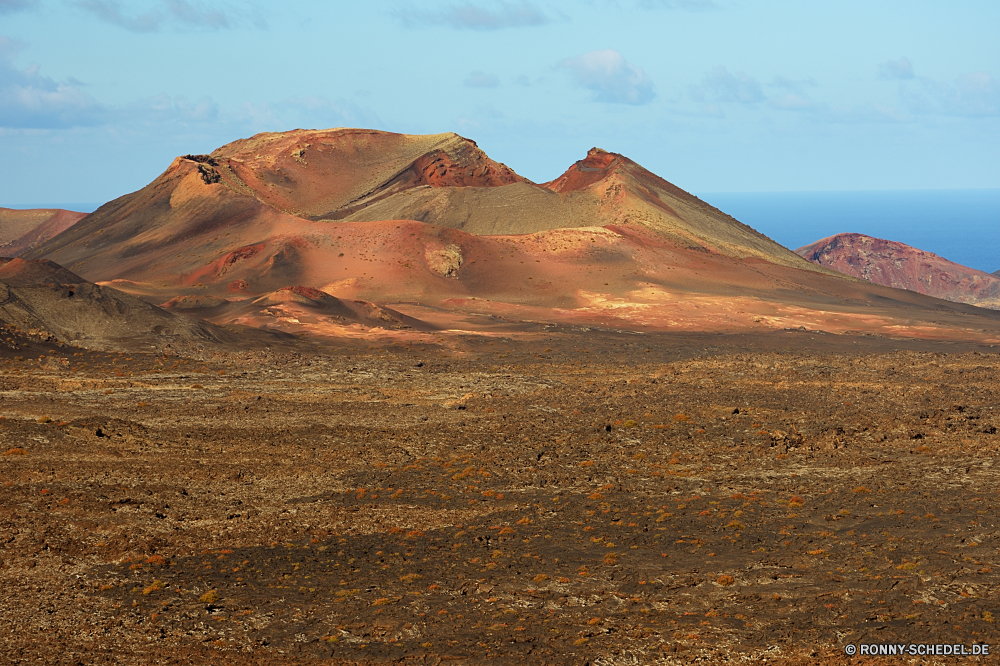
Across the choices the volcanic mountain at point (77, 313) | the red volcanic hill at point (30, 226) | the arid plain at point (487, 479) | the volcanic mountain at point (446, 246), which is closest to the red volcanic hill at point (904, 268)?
the volcanic mountain at point (446, 246)

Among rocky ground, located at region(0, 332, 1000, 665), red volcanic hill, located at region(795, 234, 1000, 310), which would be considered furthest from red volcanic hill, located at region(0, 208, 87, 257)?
red volcanic hill, located at region(795, 234, 1000, 310)

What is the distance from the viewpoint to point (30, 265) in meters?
54.2

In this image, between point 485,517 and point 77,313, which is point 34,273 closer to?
point 77,313

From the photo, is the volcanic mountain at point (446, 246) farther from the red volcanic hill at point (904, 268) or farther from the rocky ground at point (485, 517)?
the red volcanic hill at point (904, 268)

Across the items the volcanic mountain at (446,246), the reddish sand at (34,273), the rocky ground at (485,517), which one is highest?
the volcanic mountain at (446,246)

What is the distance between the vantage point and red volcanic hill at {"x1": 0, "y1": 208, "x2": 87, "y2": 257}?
134 meters

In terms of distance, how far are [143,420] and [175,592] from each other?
16077 mm

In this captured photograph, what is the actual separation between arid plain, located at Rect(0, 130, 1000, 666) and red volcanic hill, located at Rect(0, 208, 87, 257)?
74.2 m

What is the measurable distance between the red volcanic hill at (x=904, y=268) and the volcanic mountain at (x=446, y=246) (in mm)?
45148

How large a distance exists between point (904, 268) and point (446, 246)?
91819 mm

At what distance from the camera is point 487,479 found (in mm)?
27000

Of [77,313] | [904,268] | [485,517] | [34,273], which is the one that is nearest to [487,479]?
[485,517]

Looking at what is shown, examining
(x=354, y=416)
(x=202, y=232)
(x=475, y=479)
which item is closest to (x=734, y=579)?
(x=475, y=479)

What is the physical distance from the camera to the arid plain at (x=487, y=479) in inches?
661
